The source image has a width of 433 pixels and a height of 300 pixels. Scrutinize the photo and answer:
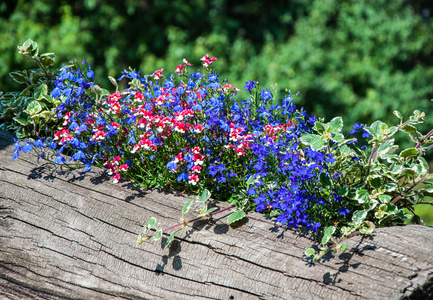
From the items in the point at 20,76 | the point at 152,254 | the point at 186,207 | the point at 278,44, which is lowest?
the point at 152,254

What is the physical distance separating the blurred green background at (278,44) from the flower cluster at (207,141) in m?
3.79

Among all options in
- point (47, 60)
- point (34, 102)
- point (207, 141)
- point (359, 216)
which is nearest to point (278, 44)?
point (47, 60)

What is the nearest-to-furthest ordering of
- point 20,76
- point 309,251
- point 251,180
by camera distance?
point 309,251, point 251,180, point 20,76

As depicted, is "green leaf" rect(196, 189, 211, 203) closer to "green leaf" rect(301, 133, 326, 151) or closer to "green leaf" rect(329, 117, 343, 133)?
"green leaf" rect(301, 133, 326, 151)

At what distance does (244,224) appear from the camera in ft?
6.45

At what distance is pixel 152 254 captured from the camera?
6.54ft

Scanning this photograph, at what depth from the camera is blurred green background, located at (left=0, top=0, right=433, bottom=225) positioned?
20.0 feet

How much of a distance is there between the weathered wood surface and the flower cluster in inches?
4.7

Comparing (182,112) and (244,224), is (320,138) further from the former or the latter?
(182,112)

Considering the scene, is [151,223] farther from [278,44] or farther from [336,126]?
[278,44]

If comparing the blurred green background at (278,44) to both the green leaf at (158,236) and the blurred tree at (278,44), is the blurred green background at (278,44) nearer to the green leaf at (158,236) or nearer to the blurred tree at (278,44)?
the blurred tree at (278,44)

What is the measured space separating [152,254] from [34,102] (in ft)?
3.89

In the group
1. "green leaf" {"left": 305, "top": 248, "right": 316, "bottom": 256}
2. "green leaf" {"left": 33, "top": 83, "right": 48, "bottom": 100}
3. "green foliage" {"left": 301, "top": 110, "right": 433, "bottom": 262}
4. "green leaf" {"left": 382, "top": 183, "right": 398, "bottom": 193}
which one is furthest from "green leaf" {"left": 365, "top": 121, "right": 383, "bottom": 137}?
"green leaf" {"left": 33, "top": 83, "right": 48, "bottom": 100}

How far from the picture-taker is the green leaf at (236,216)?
190 cm
